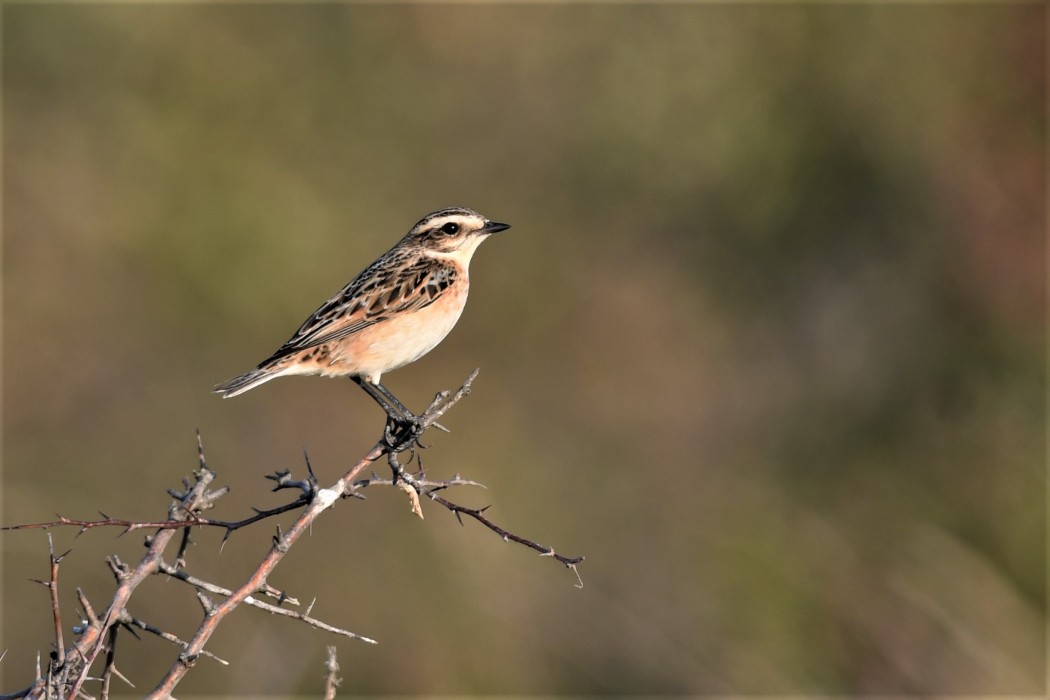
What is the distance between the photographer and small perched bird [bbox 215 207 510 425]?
554cm

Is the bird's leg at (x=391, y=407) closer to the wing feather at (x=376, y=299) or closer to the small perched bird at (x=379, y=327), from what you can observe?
the small perched bird at (x=379, y=327)

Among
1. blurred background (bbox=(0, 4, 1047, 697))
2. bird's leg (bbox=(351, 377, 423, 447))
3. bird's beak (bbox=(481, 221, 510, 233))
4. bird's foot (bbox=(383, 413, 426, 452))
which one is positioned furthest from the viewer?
blurred background (bbox=(0, 4, 1047, 697))

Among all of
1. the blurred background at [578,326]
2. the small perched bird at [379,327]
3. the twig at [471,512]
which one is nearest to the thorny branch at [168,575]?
the twig at [471,512]

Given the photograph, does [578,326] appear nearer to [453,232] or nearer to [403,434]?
[453,232]

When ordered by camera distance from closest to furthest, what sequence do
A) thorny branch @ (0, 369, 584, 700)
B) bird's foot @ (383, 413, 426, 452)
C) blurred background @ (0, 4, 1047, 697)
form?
thorny branch @ (0, 369, 584, 700) < bird's foot @ (383, 413, 426, 452) < blurred background @ (0, 4, 1047, 697)

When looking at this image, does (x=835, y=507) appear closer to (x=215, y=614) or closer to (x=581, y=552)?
(x=581, y=552)

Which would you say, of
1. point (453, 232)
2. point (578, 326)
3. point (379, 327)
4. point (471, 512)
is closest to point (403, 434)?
point (471, 512)

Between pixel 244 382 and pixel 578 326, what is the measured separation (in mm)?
6606

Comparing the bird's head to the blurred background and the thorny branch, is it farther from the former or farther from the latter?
the thorny branch

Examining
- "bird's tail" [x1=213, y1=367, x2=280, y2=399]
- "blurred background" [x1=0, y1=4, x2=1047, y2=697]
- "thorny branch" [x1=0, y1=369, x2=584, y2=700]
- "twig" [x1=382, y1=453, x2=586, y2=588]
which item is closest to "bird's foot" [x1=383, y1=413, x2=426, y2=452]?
"twig" [x1=382, y1=453, x2=586, y2=588]

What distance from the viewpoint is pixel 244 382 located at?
523 centimetres

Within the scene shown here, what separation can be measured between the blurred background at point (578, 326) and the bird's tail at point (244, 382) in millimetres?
1535

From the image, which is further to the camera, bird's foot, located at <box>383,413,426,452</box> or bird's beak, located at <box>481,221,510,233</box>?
bird's beak, located at <box>481,221,510,233</box>

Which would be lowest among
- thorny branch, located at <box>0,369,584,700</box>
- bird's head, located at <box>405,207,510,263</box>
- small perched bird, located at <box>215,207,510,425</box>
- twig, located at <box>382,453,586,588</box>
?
thorny branch, located at <box>0,369,584,700</box>
